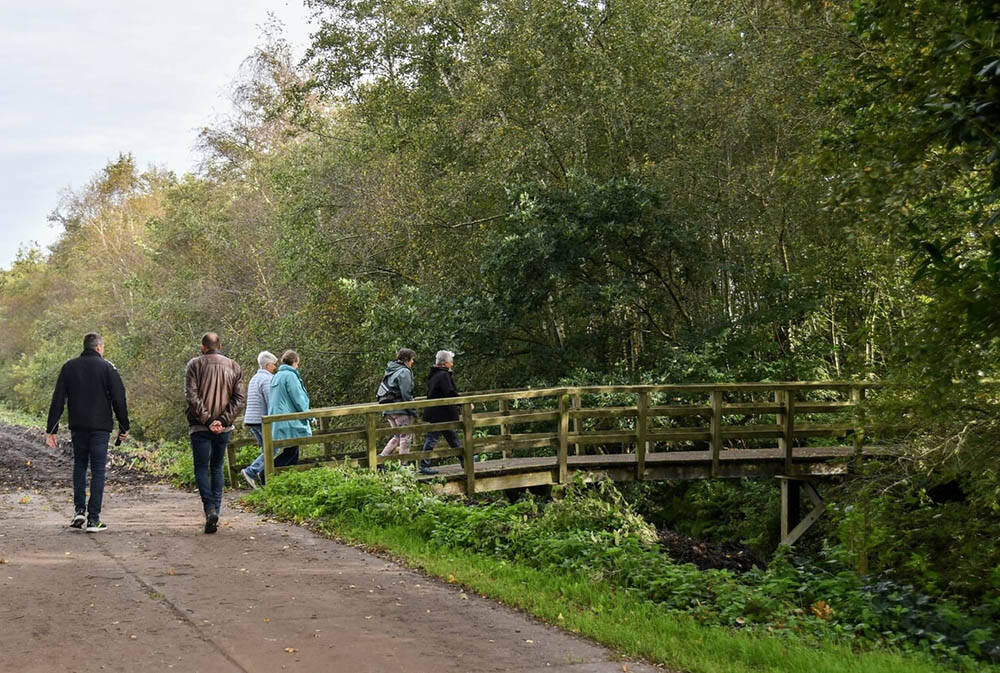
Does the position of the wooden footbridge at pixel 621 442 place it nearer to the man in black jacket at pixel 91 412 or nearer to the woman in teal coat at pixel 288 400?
the woman in teal coat at pixel 288 400

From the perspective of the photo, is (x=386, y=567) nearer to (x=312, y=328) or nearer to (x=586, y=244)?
(x=586, y=244)

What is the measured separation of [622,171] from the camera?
19.8 m

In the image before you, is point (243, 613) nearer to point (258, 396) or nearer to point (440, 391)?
point (440, 391)

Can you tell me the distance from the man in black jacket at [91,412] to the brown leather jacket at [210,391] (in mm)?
630

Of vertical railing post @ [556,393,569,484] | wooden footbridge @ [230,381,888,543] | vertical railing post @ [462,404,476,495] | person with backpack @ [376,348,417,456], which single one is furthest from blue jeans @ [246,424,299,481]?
vertical railing post @ [556,393,569,484]

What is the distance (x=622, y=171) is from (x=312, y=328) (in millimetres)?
8025

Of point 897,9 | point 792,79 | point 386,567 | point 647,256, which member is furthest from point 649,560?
point 647,256

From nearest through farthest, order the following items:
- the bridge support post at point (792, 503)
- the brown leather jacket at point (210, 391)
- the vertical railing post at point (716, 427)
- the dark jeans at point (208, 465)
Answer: the brown leather jacket at point (210, 391), the dark jeans at point (208, 465), the vertical railing post at point (716, 427), the bridge support post at point (792, 503)

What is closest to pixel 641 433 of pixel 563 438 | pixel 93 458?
pixel 563 438

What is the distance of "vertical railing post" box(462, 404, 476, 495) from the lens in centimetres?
1217

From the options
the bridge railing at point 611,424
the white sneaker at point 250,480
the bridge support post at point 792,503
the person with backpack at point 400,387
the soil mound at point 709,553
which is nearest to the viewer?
the bridge railing at point 611,424

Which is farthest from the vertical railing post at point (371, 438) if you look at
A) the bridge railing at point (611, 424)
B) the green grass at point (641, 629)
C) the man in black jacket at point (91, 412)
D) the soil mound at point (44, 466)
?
the soil mound at point (44, 466)

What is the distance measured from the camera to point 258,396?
45.2 feet

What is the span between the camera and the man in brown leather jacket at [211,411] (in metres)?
9.21
